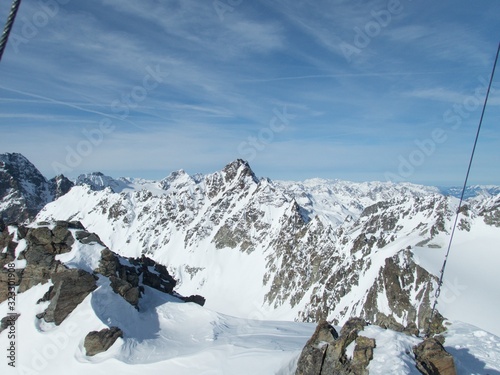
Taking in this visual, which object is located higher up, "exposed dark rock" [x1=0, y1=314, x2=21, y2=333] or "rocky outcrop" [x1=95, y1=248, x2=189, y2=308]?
"rocky outcrop" [x1=95, y1=248, x2=189, y2=308]

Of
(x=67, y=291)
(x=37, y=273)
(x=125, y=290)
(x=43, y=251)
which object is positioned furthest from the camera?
(x=43, y=251)

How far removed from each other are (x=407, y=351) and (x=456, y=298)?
5425 cm

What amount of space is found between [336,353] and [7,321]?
2560 centimetres

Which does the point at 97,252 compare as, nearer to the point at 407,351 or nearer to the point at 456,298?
the point at 407,351

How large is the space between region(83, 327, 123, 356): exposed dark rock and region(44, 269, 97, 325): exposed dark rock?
413 centimetres

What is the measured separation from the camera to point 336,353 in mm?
15812

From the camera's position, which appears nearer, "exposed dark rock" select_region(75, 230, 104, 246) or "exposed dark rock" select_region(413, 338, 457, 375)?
"exposed dark rock" select_region(413, 338, 457, 375)

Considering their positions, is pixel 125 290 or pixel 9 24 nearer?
pixel 9 24

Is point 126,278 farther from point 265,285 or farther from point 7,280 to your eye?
point 265,285

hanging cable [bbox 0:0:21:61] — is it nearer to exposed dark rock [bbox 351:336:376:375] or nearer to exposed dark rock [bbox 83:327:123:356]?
exposed dark rock [bbox 351:336:376:375]

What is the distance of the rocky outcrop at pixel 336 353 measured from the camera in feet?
48.6

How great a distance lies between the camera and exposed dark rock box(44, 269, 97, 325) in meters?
27.3

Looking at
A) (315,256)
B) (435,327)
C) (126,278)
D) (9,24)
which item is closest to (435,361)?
(435,327)

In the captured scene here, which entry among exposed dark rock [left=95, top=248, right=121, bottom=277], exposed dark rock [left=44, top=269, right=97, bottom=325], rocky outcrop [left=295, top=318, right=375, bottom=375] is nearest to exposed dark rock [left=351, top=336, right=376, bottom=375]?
rocky outcrop [left=295, top=318, right=375, bottom=375]
